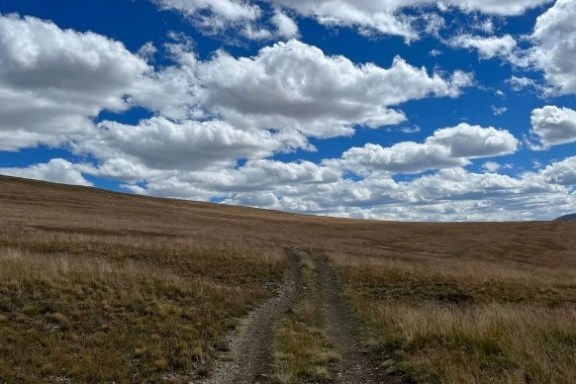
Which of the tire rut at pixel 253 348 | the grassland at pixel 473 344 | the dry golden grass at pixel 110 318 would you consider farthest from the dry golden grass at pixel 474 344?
the dry golden grass at pixel 110 318

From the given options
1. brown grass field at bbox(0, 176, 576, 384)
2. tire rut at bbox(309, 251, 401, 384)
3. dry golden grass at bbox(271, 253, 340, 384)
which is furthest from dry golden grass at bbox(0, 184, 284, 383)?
tire rut at bbox(309, 251, 401, 384)

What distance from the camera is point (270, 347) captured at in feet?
46.3

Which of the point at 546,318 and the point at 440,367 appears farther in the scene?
the point at 546,318

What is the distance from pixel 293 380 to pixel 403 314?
242 inches

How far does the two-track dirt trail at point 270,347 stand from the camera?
460 inches

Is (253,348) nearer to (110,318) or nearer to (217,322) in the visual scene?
(217,322)

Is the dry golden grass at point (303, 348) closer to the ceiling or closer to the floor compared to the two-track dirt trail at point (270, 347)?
closer to the ceiling

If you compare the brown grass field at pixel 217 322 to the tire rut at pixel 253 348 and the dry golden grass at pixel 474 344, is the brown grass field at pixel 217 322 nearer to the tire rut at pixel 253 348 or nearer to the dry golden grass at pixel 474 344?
the dry golden grass at pixel 474 344

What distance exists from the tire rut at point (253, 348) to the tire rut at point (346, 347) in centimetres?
169

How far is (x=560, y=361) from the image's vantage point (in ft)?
32.2

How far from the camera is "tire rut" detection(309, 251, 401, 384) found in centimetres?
1159

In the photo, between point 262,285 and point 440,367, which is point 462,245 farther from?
point 440,367

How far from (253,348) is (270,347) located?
1.51ft

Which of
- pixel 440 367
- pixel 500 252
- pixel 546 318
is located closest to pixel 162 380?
pixel 440 367
